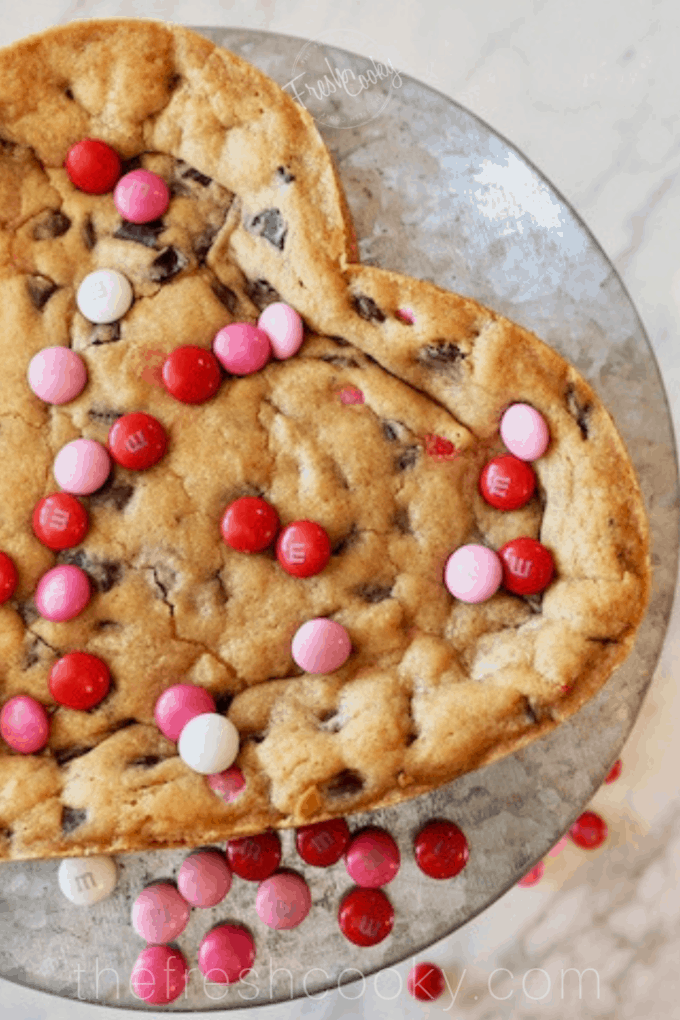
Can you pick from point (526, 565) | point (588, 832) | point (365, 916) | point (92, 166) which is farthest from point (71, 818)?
point (588, 832)

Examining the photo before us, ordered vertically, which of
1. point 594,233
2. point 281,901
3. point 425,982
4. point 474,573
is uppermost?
point 594,233

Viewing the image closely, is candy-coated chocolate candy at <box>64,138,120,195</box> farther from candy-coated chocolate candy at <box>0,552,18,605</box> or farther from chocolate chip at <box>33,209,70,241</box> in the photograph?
candy-coated chocolate candy at <box>0,552,18,605</box>

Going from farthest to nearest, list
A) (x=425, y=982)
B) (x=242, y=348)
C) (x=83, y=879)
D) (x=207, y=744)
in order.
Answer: (x=425, y=982) < (x=83, y=879) < (x=242, y=348) < (x=207, y=744)

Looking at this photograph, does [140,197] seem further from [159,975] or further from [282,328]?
[159,975]

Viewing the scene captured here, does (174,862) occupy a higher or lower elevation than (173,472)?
lower

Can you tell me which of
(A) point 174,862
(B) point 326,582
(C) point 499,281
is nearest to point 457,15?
(C) point 499,281

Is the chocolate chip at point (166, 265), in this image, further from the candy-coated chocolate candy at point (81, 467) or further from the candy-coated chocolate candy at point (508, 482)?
the candy-coated chocolate candy at point (508, 482)

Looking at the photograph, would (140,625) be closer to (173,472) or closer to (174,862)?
(173,472)

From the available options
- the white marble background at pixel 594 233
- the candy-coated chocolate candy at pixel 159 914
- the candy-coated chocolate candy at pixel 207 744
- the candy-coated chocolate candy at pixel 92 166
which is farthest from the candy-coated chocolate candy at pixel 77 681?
the white marble background at pixel 594 233
